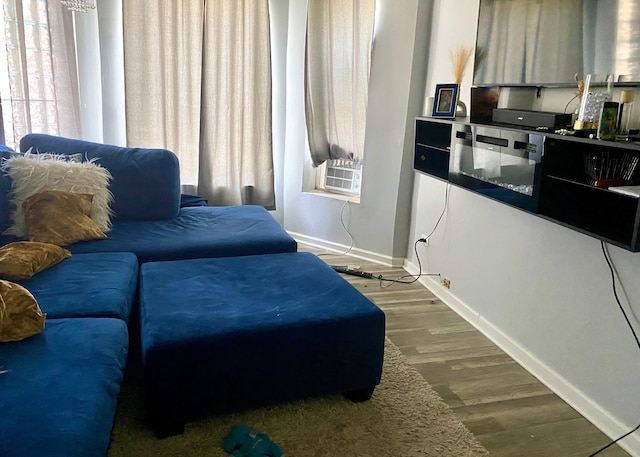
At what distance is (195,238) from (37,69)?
5.45ft

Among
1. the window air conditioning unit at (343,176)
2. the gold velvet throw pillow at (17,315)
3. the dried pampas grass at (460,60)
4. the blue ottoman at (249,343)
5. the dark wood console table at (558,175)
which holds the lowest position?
the blue ottoman at (249,343)

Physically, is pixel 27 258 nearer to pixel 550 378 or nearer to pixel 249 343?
pixel 249 343

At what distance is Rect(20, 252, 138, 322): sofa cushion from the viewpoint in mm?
1870

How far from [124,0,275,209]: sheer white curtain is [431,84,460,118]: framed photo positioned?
1.41 metres

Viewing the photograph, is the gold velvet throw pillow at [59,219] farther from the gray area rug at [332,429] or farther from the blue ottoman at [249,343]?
the gray area rug at [332,429]

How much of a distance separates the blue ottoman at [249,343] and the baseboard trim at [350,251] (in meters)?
1.55

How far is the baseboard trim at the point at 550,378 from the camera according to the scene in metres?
1.94

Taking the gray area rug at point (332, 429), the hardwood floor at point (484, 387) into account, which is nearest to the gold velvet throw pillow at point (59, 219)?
the gray area rug at point (332, 429)

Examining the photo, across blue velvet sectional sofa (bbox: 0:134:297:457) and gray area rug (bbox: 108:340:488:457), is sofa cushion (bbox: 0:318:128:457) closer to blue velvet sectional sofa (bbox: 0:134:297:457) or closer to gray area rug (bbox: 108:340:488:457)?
blue velvet sectional sofa (bbox: 0:134:297:457)

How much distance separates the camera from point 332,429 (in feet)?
6.36

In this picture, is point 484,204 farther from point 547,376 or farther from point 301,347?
point 301,347

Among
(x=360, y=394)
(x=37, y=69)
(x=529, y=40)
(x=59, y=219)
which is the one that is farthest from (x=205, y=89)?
(x=360, y=394)

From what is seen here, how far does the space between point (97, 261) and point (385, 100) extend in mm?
2135

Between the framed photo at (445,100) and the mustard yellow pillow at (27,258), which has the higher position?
the framed photo at (445,100)
